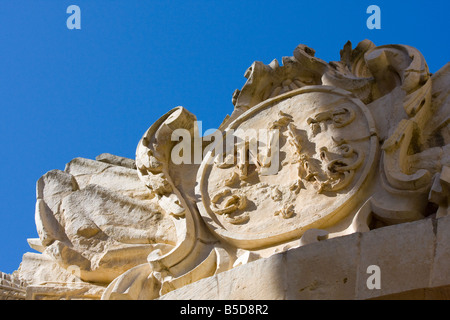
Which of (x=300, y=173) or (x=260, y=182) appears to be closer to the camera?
(x=300, y=173)

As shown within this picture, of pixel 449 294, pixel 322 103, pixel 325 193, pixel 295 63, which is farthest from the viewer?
pixel 295 63

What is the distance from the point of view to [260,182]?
5438 millimetres

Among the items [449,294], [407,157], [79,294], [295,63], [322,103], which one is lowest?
[449,294]

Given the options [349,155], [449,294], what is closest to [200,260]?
Result: [349,155]

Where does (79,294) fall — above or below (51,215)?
below

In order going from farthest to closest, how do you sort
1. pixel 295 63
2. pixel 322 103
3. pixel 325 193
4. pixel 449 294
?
pixel 295 63
pixel 322 103
pixel 325 193
pixel 449 294

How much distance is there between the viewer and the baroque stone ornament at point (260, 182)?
499 centimetres

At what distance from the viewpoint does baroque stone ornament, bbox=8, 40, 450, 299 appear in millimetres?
4992

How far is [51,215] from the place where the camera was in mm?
6203

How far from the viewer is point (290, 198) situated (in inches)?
205

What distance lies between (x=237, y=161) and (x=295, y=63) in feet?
3.29

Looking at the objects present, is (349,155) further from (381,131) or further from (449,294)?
(449,294)
